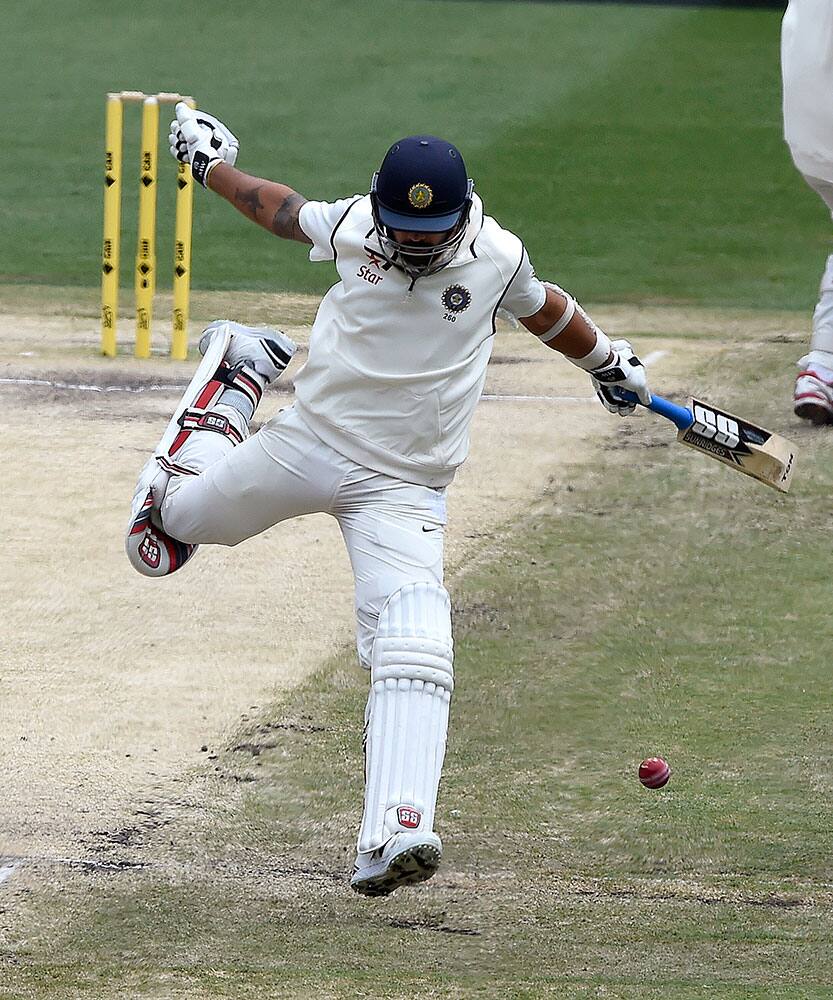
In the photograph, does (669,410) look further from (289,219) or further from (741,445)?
(289,219)

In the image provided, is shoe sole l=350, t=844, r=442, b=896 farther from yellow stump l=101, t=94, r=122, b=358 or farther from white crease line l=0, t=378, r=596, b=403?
yellow stump l=101, t=94, r=122, b=358

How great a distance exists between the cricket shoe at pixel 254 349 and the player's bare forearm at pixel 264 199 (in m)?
0.47

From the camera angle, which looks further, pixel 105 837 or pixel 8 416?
pixel 8 416

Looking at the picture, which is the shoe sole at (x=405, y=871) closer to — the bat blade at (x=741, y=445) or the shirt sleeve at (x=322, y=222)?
the shirt sleeve at (x=322, y=222)

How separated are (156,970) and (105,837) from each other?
75 centimetres

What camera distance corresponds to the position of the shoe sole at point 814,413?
8.34 metres

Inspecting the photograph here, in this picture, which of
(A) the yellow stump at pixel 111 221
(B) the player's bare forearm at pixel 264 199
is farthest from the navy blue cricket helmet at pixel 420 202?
(A) the yellow stump at pixel 111 221

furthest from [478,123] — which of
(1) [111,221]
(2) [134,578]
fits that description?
(2) [134,578]

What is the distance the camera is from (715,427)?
208 inches

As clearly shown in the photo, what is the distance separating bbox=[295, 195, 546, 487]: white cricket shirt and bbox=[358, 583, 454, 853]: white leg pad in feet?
1.41

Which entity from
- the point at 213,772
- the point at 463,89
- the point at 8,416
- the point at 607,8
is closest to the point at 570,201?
the point at 463,89

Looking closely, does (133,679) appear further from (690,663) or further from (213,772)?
(690,663)

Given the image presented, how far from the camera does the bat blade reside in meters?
5.28

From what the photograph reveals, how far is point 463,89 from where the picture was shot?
637 inches
